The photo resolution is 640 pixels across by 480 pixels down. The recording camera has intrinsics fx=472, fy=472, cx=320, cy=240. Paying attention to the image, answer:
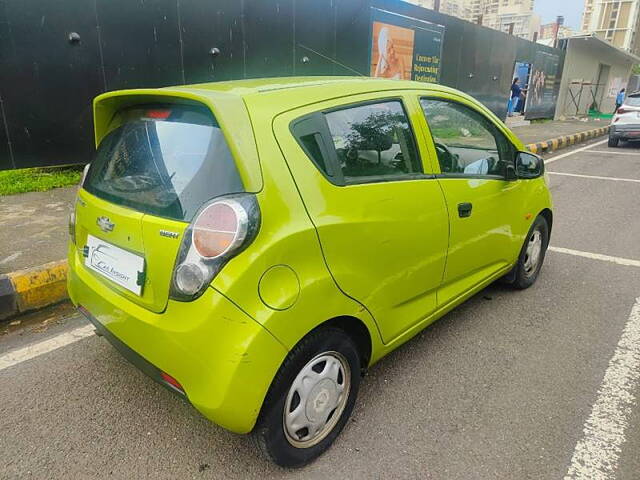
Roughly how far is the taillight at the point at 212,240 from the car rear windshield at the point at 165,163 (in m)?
0.06

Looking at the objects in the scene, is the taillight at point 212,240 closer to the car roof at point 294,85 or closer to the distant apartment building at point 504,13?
the car roof at point 294,85

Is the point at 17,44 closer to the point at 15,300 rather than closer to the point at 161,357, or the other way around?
the point at 15,300

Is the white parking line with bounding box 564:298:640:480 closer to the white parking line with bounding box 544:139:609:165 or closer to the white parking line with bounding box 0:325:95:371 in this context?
the white parking line with bounding box 0:325:95:371

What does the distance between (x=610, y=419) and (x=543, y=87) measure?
1887 cm

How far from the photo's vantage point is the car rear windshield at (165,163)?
5.60 feet

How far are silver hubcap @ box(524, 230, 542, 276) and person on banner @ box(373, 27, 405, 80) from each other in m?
7.18

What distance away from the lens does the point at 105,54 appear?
605 cm

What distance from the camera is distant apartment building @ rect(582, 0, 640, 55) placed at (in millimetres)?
80438

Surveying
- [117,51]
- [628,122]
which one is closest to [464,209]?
[117,51]

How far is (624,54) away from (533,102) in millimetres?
12881

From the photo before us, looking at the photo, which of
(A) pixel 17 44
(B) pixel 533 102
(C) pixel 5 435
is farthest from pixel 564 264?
(B) pixel 533 102

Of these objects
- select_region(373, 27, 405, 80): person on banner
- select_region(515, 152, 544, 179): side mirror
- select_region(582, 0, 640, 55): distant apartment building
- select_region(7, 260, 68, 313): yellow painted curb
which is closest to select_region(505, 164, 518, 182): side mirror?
select_region(515, 152, 544, 179): side mirror

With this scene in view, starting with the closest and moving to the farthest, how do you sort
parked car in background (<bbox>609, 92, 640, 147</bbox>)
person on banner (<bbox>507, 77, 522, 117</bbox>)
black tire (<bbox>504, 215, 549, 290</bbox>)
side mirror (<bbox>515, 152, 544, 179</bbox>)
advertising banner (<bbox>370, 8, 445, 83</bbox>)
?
side mirror (<bbox>515, 152, 544, 179</bbox>)
black tire (<bbox>504, 215, 549, 290</bbox>)
advertising banner (<bbox>370, 8, 445, 83</bbox>)
parked car in background (<bbox>609, 92, 640, 147</bbox>)
person on banner (<bbox>507, 77, 522, 117</bbox>)

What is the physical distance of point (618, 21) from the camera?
82.3 metres
